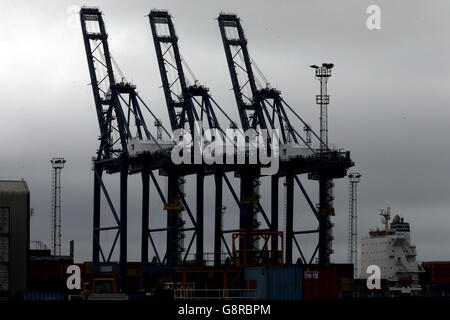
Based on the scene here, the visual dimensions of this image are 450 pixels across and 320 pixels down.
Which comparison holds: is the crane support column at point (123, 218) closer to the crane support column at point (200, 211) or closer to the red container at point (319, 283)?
the crane support column at point (200, 211)

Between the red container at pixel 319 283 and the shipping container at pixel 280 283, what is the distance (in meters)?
0.52

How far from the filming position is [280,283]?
87875mm

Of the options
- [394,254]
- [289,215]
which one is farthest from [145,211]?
[394,254]

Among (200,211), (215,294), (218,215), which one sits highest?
(200,211)

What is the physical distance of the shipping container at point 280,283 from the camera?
87.6 meters

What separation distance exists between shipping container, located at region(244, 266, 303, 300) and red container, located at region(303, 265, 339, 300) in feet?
1.72

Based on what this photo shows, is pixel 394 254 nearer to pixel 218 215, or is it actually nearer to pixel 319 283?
pixel 218 215

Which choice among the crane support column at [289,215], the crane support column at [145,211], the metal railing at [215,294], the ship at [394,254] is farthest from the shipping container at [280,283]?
the ship at [394,254]

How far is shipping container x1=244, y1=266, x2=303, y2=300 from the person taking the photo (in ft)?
287

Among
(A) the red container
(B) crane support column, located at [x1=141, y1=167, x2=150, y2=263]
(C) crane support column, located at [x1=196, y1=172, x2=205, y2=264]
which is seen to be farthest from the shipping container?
(B) crane support column, located at [x1=141, y1=167, x2=150, y2=263]

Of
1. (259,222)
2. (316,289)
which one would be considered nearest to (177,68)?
(259,222)

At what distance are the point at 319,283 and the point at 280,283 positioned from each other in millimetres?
3386

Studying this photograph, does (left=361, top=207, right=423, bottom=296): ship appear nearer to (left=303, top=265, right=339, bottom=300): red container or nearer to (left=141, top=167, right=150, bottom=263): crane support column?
(left=141, top=167, right=150, bottom=263): crane support column

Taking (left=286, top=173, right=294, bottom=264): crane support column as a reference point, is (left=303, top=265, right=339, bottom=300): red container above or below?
below
